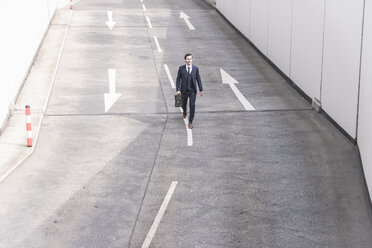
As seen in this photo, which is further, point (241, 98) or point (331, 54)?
point (241, 98)

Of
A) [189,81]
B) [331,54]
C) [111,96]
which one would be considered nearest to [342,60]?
[331,54]

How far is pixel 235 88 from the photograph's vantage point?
20.9 meters

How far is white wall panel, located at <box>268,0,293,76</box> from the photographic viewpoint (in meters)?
21.3

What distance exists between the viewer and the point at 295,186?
12.9 meters

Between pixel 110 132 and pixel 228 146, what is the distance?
10.8 ft

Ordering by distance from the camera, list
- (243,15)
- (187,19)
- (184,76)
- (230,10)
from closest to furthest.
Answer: (184,76) → (243,15) → (230,10) → (187,19)

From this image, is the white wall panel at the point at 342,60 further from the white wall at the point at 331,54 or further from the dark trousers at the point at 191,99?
the dark trousers at the point at 191,99

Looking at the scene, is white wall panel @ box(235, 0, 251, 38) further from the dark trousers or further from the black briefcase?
the black briefcase

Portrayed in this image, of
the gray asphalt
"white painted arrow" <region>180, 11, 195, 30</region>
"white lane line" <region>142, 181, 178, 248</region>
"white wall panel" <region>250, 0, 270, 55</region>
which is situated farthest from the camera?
"white painted arrow" <region>180, 11, 195, 30</region>

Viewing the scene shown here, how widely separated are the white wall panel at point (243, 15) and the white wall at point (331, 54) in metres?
4.04

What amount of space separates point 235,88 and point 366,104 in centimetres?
804

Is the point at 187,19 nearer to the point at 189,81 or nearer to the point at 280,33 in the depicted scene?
the point at 280,33

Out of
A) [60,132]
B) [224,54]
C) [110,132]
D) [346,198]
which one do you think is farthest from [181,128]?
[224,54]

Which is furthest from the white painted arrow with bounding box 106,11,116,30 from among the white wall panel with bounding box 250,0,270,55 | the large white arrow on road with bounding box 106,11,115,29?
the white wall panel with bounding box 250,0,270,55
